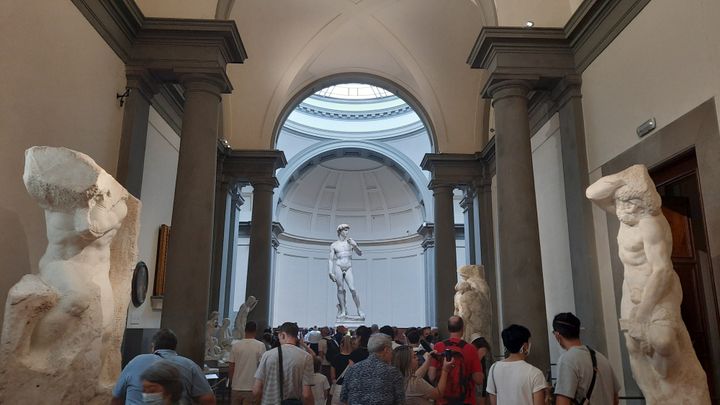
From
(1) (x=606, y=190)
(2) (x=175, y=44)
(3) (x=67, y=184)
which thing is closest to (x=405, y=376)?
(1) (x=606, y=190)

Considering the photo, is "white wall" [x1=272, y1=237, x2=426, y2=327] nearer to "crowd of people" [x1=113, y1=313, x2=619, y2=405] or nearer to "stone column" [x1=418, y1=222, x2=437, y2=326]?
"stone column" [x1=418, y1=222, x2=437, y2=326]

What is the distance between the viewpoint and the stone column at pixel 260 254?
11.9m

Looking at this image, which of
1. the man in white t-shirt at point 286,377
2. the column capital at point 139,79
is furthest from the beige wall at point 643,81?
the column capital at point 139,79

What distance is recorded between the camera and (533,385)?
10.1 feet

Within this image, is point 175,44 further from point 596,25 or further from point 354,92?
point 354,92

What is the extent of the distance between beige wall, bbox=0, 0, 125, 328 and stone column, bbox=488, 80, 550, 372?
513 centimetres

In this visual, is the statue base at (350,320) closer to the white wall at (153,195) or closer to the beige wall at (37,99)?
the white wall at (153,195)

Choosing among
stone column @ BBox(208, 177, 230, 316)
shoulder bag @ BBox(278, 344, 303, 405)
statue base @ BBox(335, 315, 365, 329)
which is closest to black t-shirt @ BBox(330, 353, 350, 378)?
shoulder bag @ BBox(278, 344, 303, 405)

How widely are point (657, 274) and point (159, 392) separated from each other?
12.0 ft

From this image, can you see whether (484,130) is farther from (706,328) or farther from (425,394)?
(425,394)

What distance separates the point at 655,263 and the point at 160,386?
145 inches

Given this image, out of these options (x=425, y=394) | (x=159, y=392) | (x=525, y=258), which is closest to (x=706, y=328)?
(x=525, y=258)

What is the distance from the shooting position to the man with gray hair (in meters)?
3.34

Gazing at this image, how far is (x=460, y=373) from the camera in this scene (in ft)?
13.2
